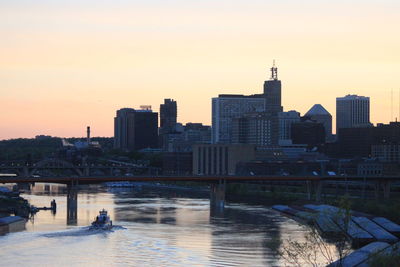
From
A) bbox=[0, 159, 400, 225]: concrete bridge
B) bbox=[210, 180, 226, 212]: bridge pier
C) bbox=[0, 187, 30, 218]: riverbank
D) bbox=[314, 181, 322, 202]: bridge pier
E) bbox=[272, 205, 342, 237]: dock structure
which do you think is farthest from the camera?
bbox=[314, 181, 322, 202]: bridge pier

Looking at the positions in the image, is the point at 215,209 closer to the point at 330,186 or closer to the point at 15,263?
the point at 330,186

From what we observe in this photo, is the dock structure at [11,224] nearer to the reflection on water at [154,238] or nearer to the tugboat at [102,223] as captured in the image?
the reflection on water at [154,238]

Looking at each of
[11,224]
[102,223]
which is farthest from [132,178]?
[11,224]

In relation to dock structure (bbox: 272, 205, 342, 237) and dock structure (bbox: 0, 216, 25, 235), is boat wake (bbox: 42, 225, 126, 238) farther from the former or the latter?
dock structure (bbox: 272, 205, 342, 237)

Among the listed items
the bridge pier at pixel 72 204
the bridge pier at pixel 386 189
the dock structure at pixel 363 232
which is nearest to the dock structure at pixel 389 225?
the dock structure at pixel 363 232

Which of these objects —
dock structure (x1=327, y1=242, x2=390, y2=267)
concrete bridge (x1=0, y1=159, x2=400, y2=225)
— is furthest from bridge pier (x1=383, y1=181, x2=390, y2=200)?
dock structure (x1=327, y1=242, x2=390, y2=267)

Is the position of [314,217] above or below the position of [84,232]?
above

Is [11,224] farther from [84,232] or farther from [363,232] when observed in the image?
[363,232]

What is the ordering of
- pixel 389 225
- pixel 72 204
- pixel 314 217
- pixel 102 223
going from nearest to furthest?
pixel 314 217
pixel 389 225
pixel 102 223
pixel 72 204

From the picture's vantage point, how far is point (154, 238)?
84438mm

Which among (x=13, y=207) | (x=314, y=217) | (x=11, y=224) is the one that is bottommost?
(x=11, y=224)

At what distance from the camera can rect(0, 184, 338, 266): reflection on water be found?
7062 cm

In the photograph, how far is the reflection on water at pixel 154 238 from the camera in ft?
232

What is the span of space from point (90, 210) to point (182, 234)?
3357 cm
